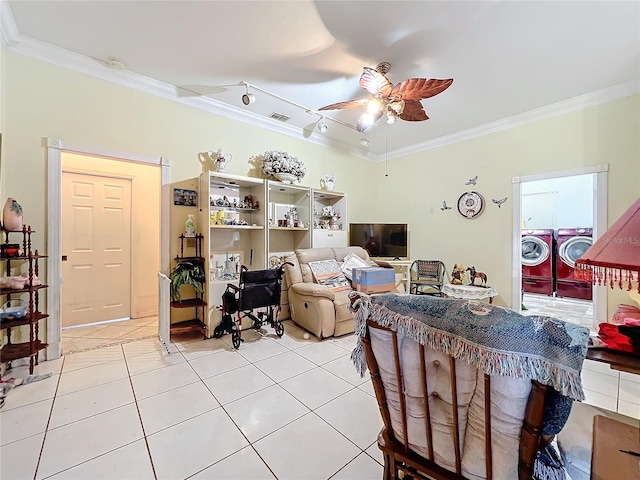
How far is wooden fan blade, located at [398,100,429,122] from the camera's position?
2.59 m

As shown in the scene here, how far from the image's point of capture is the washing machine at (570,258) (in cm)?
516

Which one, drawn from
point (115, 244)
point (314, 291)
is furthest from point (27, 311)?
point (314, 291)

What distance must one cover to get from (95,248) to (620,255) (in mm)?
5010

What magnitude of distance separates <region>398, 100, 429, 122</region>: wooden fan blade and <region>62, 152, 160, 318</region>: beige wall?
3.59 m

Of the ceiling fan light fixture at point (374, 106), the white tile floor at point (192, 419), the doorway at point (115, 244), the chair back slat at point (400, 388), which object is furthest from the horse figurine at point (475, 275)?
the doorway at point (115, 244)

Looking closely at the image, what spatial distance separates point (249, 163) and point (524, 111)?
3.85m

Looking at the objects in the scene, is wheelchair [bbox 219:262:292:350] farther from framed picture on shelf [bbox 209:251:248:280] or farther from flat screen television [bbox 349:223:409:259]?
flat screen television [bbox 349:223:409:259]

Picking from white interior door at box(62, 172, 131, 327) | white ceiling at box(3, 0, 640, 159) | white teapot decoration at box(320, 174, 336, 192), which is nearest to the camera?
white ceiling at box(3, 0, 640, 159)

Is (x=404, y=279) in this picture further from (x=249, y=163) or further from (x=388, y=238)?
(x=249, y=163)

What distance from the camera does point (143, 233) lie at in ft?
13.3

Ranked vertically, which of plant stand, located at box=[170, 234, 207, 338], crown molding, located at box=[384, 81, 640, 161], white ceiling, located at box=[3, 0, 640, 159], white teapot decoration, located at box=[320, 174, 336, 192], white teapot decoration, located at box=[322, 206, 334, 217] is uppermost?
white ceiling, located at box=[3, 0, 640, 159]

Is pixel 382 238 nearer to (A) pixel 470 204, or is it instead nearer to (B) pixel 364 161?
(A) pixel 470 204

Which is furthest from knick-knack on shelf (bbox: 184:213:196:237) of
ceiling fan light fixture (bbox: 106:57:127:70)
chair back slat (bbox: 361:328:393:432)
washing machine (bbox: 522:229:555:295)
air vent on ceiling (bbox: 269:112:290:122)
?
washing machine (bbox: 522:229:555:295)

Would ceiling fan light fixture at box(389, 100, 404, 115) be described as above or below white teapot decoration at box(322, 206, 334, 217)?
above
